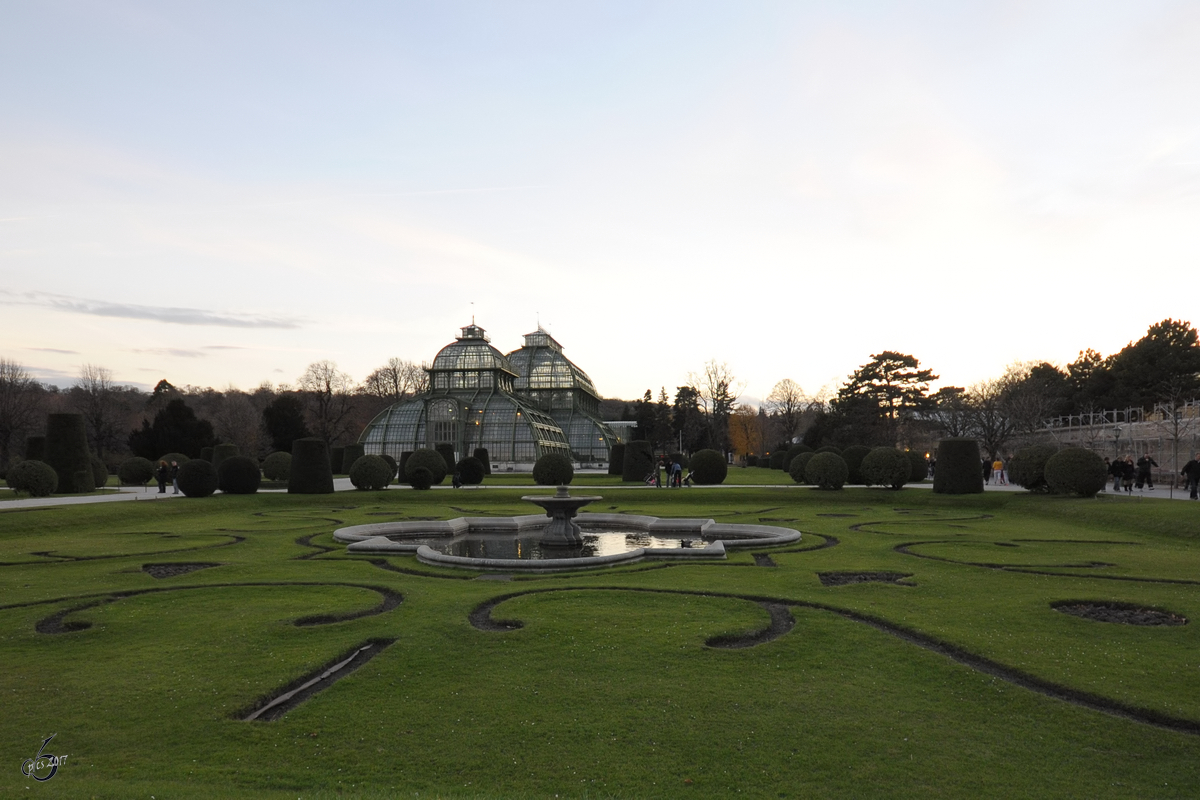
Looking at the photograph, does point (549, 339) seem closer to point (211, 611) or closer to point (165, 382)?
point (165, 382)

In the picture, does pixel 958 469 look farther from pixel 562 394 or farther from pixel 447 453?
pixel 562 394

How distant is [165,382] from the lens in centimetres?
9525

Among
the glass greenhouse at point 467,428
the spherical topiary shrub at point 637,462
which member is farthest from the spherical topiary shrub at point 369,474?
the glass greenhouse at point 467,428

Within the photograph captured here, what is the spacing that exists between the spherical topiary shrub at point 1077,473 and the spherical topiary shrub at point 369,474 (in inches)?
1114

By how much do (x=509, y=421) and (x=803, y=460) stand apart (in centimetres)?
2953

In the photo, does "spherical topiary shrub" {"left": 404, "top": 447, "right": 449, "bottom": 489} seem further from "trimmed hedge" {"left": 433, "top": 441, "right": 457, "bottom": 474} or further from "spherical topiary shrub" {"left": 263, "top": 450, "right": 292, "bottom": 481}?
"spherical topiary shrub" {"left": 263, "top": 450, "right": 292, "bottom": 481}

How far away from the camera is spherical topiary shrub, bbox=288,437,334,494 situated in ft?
105

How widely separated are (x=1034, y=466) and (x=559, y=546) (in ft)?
63.9

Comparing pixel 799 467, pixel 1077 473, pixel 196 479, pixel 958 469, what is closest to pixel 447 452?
pixel 196 479

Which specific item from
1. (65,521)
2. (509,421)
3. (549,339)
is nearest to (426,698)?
(65,521)

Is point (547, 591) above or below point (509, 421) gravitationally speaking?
below

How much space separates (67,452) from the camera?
102 ft

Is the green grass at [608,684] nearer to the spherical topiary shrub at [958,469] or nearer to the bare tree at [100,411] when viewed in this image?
the spherical topiary shrub at [958,469]

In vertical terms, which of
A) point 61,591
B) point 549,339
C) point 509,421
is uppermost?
point 549,339
